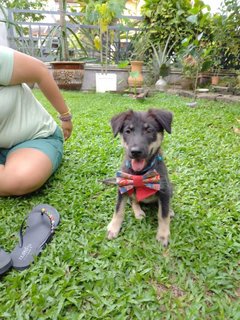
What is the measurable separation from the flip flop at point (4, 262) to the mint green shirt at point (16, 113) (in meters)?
1.24

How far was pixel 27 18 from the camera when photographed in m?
11.9

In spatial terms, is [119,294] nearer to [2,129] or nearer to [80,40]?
[2,129]

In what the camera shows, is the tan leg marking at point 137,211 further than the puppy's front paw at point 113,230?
Yes

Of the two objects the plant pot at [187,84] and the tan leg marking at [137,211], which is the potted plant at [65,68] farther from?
the tan leg marking at [137,211]

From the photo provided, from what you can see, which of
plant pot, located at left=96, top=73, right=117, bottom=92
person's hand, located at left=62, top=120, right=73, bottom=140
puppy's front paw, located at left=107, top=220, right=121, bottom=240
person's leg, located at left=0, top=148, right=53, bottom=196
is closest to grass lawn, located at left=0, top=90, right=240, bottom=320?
puppy's front paw, located at left=107, top=220, right=121, bottom=240

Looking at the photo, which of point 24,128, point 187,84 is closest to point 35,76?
point 24,128

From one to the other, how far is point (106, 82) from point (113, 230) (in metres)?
7.76

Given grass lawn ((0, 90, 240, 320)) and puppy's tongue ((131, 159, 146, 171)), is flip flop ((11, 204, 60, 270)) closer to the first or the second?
grass lawn ((0, 90, 240, 320))

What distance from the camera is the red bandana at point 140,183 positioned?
2.25m

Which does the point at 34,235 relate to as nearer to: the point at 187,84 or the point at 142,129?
the point at 142,129

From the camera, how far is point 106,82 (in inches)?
373

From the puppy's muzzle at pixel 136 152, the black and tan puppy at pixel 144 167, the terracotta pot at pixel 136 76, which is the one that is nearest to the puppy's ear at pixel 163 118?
the black and tan puppy at pixel 144 167

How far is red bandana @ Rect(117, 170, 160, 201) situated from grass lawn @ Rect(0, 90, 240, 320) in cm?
31

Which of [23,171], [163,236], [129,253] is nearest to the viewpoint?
[129,253]
